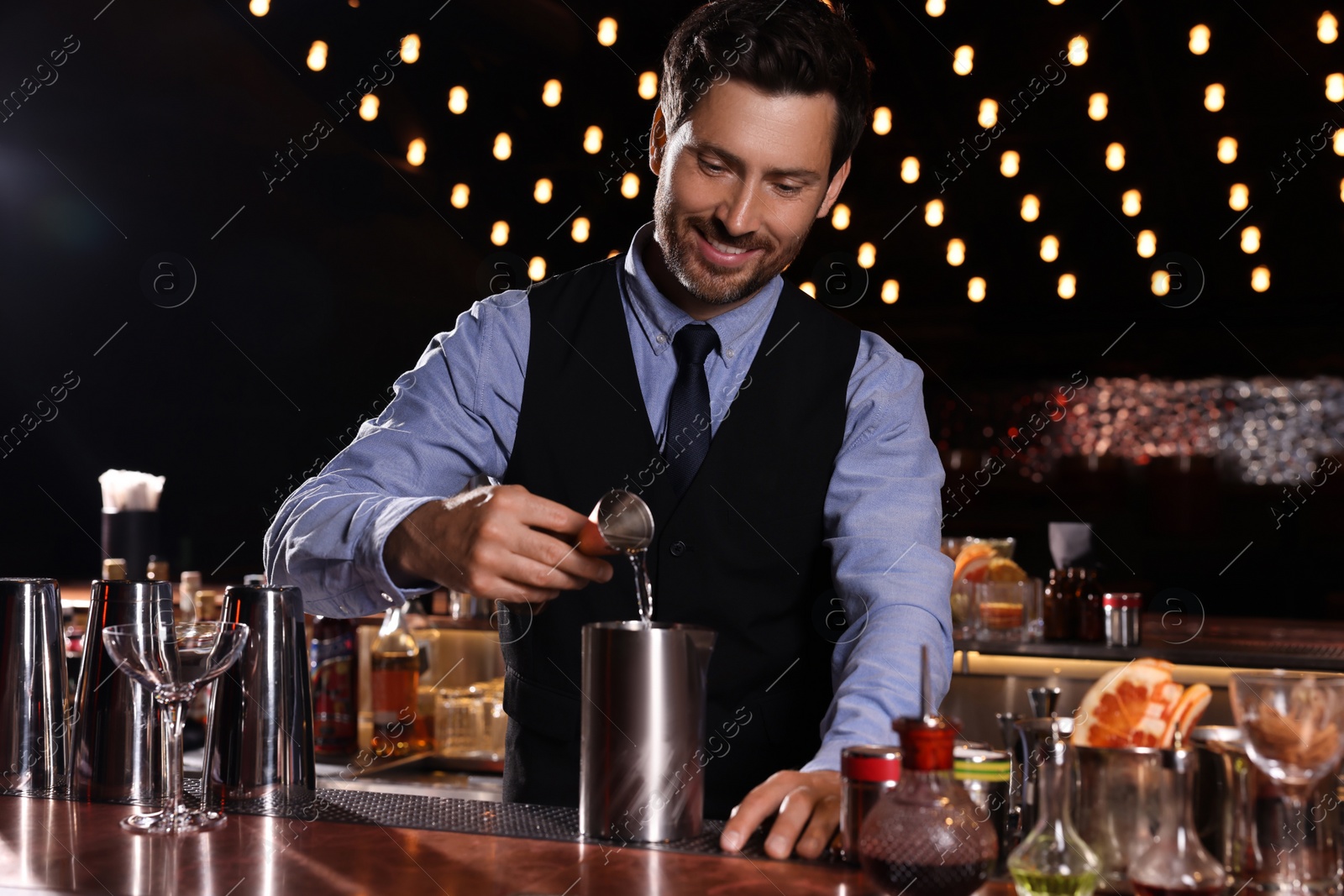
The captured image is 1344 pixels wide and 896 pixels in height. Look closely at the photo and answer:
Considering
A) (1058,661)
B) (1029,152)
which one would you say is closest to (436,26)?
(1029,152)

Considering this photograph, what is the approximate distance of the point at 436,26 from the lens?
3.65m

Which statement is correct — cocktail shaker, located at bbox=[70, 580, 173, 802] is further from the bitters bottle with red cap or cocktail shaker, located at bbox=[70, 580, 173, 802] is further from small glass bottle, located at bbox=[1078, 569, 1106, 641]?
small glass bottle, located at bbox=[1078, 569, 1106, 641]

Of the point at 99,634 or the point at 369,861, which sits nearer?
the point at 369,861

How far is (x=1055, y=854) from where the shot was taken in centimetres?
93

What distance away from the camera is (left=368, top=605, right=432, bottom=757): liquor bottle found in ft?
9.49

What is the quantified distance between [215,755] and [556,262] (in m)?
2.81

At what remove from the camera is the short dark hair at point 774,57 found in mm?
1579

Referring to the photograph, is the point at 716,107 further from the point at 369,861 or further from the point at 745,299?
the point at 369,861

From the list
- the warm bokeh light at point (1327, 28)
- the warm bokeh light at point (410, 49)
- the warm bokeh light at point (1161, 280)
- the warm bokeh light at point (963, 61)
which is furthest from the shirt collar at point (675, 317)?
the warm bokeh light at point (1161, 280)

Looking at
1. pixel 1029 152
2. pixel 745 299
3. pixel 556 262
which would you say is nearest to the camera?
pixel 745 299

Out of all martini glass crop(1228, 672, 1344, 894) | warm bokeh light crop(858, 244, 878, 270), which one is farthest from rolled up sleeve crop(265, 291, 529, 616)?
warm bokeh light crop(858, 244, 878, 270)

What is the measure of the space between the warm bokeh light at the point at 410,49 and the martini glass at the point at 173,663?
2.55 metres

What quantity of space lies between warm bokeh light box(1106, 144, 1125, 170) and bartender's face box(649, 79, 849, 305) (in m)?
2.53

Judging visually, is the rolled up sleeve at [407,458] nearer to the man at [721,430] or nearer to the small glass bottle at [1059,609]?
the man at [721,430]
